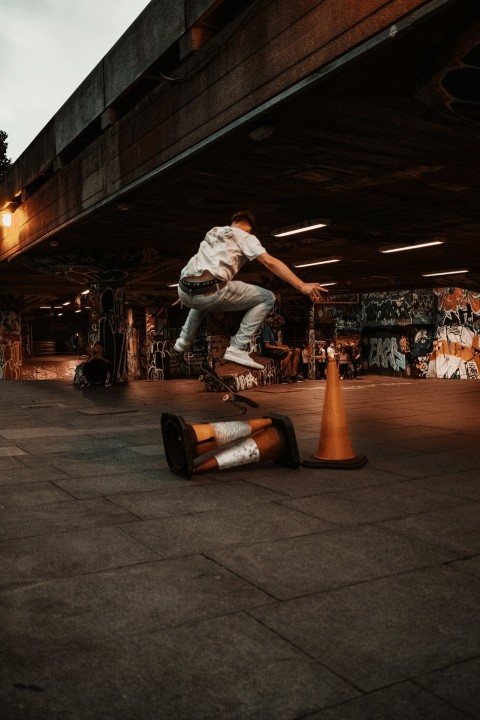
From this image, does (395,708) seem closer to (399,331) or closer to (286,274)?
(286,274)

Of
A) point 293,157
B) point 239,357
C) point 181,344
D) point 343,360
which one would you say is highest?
point 293,157

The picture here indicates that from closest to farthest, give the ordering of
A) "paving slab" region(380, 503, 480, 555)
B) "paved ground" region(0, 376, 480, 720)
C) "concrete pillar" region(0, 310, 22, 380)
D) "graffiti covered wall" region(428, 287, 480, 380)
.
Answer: "paved ground" region(0, 376, 480, 720), "paving slab" region(380, 503, 480, 555), "graffiti covered wall" region(428, 287, 480, 380), "concrete pillar" region(0, 310, 22, 380)

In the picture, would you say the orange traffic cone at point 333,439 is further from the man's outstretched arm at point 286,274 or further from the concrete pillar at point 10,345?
the concrete pillar at point 10,345

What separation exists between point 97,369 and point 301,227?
310 inches

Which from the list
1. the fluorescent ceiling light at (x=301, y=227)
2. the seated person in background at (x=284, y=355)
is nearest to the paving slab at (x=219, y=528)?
the fluorescent ceiling light at (x=301, y=227)

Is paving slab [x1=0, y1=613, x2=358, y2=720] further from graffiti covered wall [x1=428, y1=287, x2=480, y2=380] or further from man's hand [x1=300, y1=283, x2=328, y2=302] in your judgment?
graffiti covered wall [x1=428, y1=287, x2=480, y2=380]

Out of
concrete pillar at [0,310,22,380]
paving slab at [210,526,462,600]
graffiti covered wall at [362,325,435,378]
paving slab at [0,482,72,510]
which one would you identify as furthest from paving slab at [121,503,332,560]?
concrete pillar at [0,310,22,380]

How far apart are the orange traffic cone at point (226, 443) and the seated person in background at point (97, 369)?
42.8 feet

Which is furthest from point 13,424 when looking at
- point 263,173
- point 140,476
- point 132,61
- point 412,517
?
point 412,517

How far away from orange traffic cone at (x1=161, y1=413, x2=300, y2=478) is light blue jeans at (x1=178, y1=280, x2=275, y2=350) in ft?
2.77

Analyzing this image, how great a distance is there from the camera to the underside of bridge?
21.4 ft

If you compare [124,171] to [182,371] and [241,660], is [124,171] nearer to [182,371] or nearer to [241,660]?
[241,660]

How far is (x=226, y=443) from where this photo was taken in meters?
5.97

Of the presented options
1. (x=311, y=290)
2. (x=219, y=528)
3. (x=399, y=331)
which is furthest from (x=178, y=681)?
(x=399, y=331)
